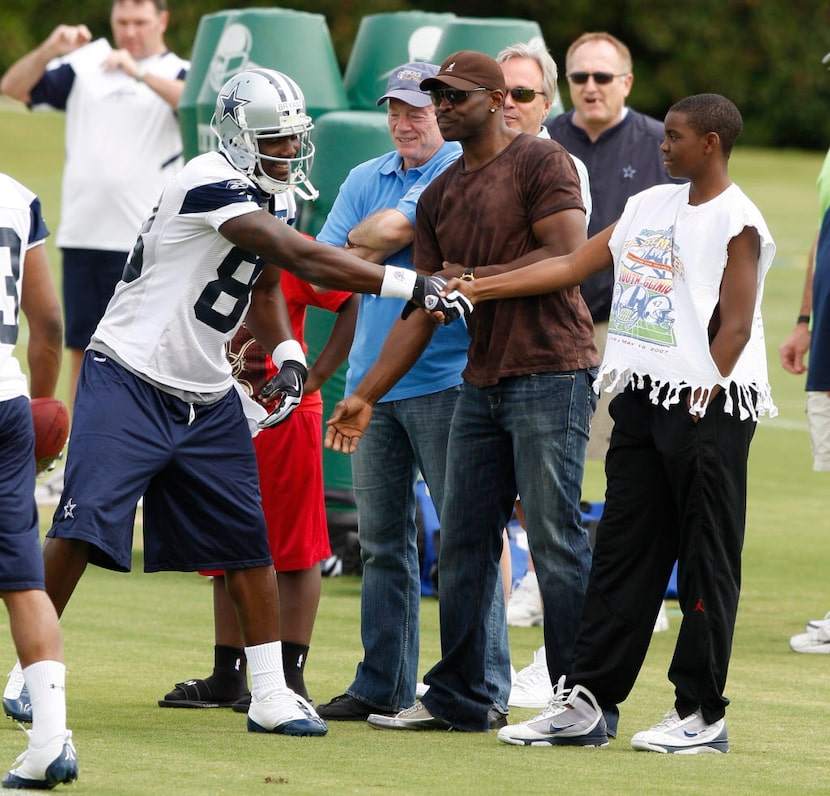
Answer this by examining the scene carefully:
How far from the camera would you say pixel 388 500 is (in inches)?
241

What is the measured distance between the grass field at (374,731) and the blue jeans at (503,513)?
26 centimetres

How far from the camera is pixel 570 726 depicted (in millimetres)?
5527

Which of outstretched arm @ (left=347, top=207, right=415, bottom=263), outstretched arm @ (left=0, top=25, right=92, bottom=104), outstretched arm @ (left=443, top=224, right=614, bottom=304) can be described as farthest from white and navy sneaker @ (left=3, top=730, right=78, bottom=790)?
outstretched arm @ (left=0, top=25, right=92, bottom=104)

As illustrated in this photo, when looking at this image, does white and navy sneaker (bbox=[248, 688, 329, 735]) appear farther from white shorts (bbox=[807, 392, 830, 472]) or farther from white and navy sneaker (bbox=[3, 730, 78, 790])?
white shorts (bbox=[807, 392, 830, 472])

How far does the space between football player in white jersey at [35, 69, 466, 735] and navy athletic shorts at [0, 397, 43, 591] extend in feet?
1.76

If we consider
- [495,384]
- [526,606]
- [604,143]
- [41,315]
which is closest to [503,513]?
[495,384]

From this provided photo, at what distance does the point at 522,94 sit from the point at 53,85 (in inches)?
204

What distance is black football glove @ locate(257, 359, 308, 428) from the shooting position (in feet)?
18.6

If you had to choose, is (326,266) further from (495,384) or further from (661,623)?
(661,623)

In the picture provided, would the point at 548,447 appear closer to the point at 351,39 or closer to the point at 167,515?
the point at 167,515

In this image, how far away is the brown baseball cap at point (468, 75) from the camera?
5.59 metres

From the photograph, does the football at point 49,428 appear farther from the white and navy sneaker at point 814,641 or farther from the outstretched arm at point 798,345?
the outstretched arm at point 798,345

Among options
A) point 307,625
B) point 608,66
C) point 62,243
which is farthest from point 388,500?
point 62,243

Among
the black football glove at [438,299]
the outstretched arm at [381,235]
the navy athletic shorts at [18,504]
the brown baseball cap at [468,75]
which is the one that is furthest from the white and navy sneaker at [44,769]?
the brown baseball cap at [468,75]
